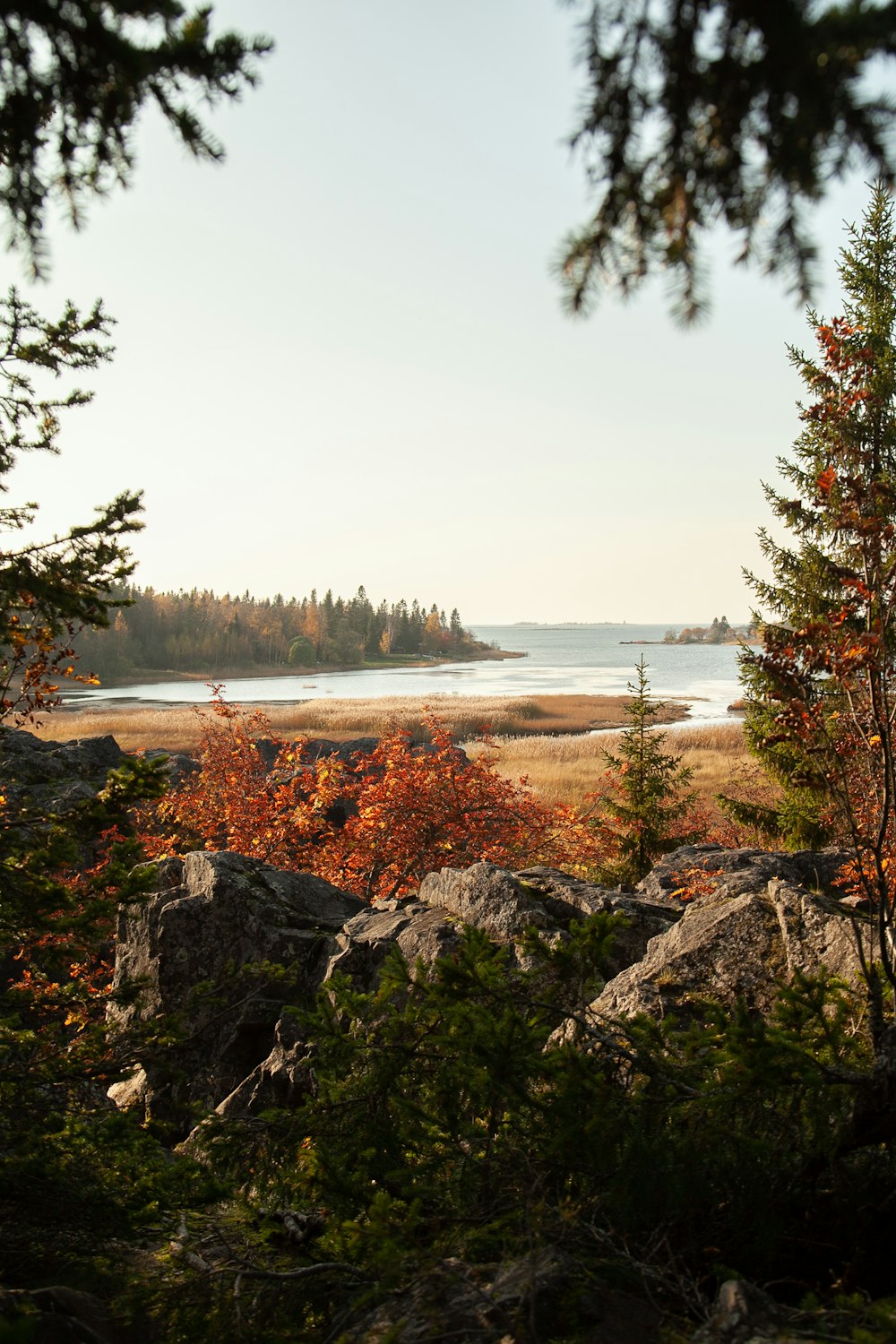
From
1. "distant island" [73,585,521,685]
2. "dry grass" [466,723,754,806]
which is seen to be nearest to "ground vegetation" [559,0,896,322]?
"dry grass" [466,723,754,806]

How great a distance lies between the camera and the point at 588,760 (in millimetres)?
31922

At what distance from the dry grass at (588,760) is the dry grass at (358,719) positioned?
3.42 meters

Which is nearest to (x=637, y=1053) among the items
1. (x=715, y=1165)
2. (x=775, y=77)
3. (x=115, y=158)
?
(x=715, y=1165)

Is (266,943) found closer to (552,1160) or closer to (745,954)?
(745,954)

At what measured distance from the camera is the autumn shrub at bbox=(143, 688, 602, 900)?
13.6 m

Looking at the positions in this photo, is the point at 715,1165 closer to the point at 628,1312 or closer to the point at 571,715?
the point at 628,1312

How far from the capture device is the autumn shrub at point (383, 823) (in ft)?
44.5

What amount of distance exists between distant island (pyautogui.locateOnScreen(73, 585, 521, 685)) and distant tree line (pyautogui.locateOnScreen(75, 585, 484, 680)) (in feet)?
0.46

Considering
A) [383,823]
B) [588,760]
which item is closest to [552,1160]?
[383,823]

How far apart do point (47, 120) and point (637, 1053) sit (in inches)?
162

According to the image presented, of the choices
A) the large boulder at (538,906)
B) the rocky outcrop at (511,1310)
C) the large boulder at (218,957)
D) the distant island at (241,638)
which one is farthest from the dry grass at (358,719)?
the distant island at (241,638)

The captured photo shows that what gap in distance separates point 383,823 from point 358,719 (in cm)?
3421

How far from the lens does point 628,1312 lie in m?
2.43

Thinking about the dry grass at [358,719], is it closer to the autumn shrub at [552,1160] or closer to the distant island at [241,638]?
the autumn shrub at [552,1160]
